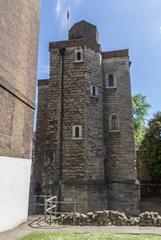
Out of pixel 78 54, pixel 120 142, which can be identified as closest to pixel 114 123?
pixel 120 142

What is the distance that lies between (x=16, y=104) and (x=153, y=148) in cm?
1483

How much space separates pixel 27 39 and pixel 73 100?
532 centimetres

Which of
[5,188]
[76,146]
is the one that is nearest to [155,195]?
[76,146]

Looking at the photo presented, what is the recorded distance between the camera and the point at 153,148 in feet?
67.2

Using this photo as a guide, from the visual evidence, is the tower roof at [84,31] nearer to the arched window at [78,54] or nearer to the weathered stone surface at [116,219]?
the arched window at [78,54]

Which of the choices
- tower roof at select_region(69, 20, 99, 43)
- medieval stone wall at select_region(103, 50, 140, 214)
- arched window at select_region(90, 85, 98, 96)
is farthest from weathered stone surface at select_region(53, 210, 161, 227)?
tower roof at select_region(69, 20, 99, 43)

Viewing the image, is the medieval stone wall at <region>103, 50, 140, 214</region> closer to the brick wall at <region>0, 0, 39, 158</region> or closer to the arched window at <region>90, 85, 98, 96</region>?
the arched window at <region>90, 85, 98, 96</region>

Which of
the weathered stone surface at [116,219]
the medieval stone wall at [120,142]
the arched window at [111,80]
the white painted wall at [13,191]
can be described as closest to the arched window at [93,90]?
the medieval stone wall at [120,142]

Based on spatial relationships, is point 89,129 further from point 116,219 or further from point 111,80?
point 116,219

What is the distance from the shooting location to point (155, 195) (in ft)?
67.6

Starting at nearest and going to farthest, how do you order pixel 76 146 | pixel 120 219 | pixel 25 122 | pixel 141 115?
1. pixel 120 219
2. pixel 25 122
3. pixel 76 146
4. pixel 141 115

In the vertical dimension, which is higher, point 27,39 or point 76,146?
point 27,39

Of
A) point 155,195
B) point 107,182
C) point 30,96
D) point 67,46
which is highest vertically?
point 67,46

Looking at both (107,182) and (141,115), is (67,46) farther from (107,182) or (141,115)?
(141,115)
